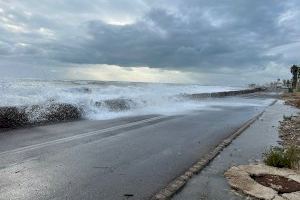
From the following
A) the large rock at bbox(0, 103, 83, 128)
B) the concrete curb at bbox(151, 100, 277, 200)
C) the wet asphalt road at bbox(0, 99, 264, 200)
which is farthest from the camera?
the large rock at bbox(0, 103, 83, 128)

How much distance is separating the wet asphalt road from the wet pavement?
522 mm

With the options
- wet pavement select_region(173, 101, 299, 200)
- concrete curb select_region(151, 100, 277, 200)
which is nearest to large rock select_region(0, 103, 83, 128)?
wet pavement select_region(173, 101, 299, 200)

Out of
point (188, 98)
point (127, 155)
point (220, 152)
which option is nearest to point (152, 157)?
point (127, 155)

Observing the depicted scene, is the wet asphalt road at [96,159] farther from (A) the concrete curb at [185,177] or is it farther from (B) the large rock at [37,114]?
(B) the large rock at [37,114]

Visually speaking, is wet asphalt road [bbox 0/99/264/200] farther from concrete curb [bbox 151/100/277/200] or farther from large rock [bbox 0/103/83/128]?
large rock [bbox 0/103/83/128]

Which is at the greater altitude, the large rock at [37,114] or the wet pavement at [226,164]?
the large rock at [37,114]

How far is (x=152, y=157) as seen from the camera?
9.43 metres

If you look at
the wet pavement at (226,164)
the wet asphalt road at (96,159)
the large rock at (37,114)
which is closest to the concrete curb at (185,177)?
the wet pavement at (226,164)

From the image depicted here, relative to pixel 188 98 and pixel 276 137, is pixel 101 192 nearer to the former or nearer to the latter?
pixel 276 137

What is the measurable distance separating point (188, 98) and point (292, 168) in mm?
32357

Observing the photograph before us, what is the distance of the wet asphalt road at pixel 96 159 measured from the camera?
6.55 m

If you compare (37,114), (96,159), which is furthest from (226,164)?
(37,114)

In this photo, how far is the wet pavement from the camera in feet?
21.7

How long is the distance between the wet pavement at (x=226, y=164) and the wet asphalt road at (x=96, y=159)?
1.71ft
